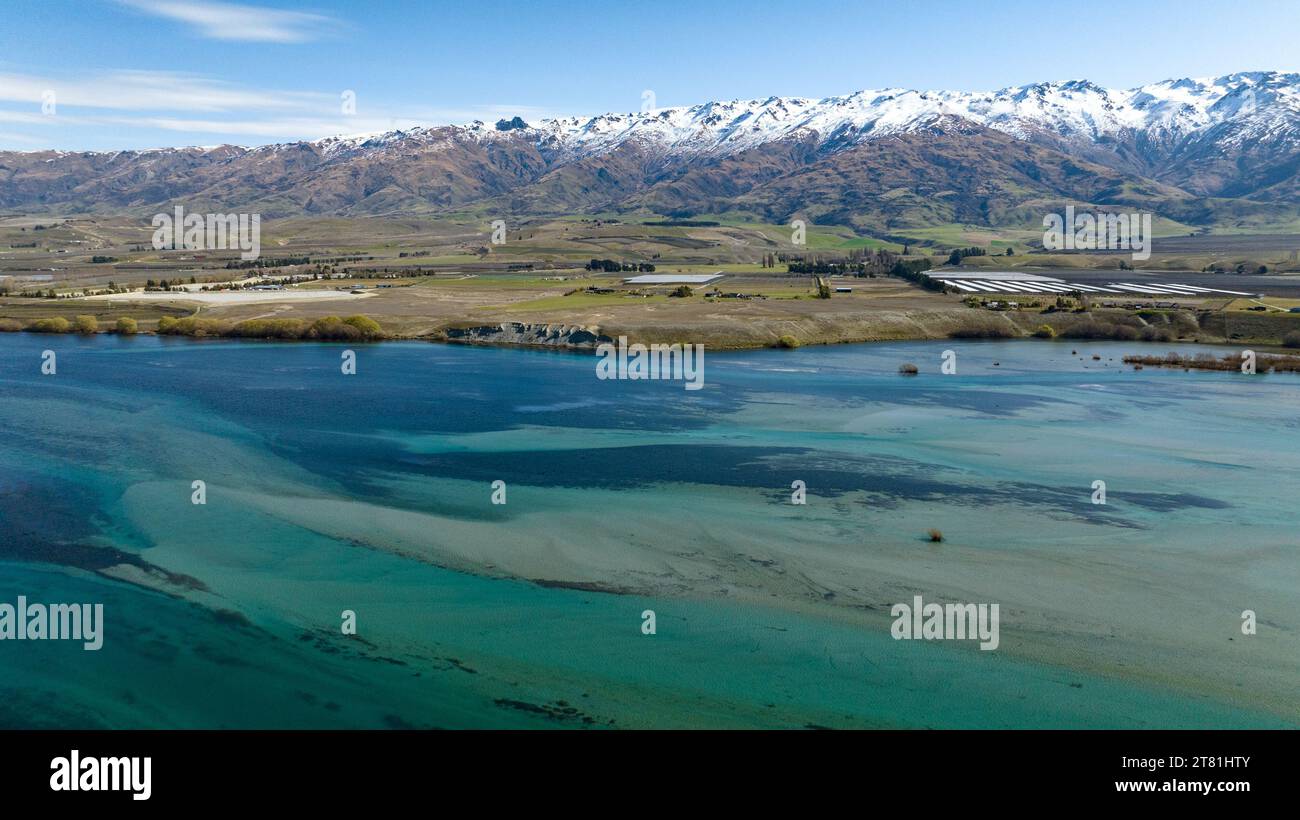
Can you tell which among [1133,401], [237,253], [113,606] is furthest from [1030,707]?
[237,253]

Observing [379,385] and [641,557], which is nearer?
[641,557]

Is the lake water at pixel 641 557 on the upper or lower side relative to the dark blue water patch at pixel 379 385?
lower

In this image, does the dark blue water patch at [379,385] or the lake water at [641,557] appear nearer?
the lake water at [641,557]

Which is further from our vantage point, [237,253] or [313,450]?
[237,253]

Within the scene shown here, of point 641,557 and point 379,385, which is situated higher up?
point 379,385

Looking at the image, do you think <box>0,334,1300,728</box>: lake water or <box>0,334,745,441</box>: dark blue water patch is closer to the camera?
<box>0,334,1300,728</box>: lake water

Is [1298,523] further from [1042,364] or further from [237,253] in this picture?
[237,253]

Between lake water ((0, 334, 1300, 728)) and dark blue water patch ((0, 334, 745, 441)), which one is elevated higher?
dark blue water patch ((0, 334, 745, 441))
